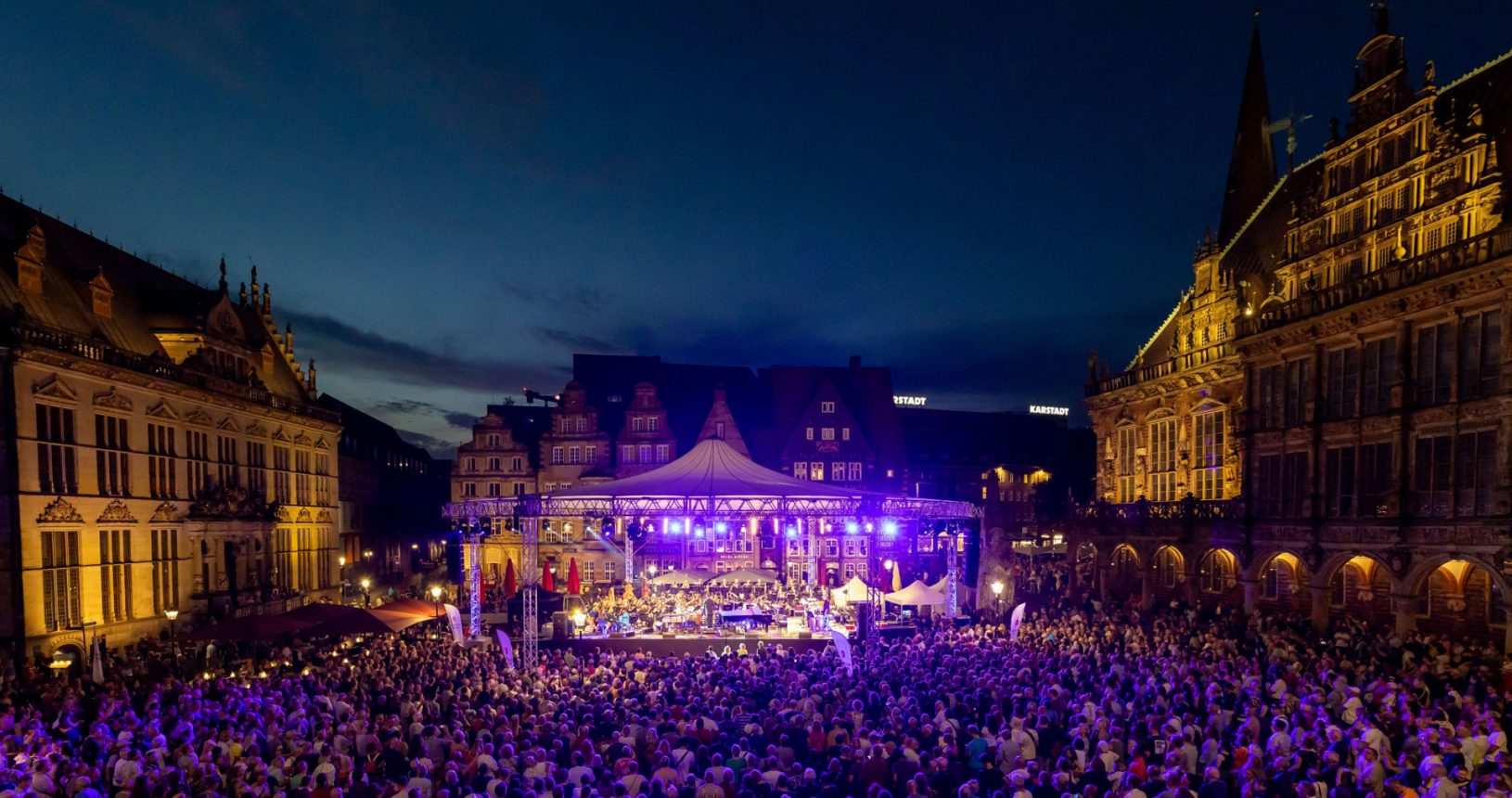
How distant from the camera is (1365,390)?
25.9 metres

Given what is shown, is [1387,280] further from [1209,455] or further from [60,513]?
[60,513]

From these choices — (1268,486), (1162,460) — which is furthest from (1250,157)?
(1268,486)

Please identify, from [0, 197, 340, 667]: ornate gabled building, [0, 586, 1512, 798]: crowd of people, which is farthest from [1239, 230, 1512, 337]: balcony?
[0, 197, 340, 667]: ornate gabled building

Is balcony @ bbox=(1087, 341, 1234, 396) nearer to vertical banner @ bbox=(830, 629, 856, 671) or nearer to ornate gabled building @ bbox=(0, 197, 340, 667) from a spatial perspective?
vertical banner @ bbox=(830, 629, 856, 671)

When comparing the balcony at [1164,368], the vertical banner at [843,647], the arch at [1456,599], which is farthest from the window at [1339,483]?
the vertical banner at [843,647]

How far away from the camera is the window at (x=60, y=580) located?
24.5 metres

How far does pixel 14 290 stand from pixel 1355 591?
134 ft

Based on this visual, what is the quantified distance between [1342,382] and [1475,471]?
5.39 meters

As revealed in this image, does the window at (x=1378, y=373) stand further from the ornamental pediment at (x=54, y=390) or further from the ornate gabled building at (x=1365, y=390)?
the ornamental pediment at (x=54, y=390)

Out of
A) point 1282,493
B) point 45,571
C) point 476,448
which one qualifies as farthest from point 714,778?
point 476,448

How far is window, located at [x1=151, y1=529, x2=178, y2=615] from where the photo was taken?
29.3 m

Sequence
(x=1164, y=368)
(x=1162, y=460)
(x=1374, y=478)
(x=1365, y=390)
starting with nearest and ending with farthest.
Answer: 1. (x=1374, y=478)
2. (x=1365, y=390)
3. (x=1164, y=368)
4. (x=1162, y=460)

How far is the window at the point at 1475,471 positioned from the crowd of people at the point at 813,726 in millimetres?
3487

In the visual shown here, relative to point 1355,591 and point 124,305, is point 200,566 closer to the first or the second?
point 124,305
